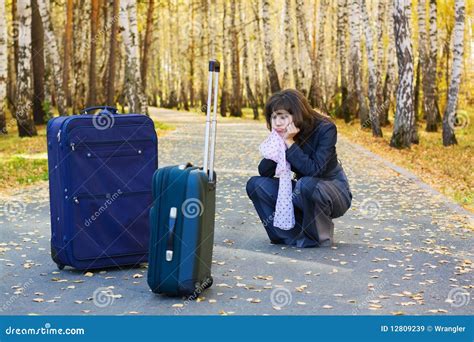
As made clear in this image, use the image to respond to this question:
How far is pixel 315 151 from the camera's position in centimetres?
827

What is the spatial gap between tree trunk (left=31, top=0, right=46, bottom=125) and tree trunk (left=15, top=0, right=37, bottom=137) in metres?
4.77

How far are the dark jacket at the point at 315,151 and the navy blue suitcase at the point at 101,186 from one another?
1471 millimetres

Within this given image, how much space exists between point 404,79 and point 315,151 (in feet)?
48.6

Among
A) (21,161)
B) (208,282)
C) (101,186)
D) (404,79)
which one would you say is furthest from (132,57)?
(208,282)

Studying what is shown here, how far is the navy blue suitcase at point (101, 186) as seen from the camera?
7059 mm

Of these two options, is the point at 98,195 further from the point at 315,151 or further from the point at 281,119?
the point at 315,151

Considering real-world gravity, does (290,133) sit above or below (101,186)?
above

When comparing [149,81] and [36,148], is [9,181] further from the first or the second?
[149,81]

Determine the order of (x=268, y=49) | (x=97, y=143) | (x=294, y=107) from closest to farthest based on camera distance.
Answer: (x=97, y=143)
(x=294, y=107)
(x=268, y=49)

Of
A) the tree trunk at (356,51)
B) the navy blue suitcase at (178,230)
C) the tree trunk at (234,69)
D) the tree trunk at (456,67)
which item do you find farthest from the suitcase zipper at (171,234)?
the tree trunk at (234,69)

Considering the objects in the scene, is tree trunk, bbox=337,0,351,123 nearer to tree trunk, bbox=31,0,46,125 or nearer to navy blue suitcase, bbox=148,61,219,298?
tree trunk, bbox=31,0,46,125

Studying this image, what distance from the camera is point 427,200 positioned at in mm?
12359

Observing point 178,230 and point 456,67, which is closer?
point 178,230

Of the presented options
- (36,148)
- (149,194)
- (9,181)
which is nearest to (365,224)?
(149,194)
